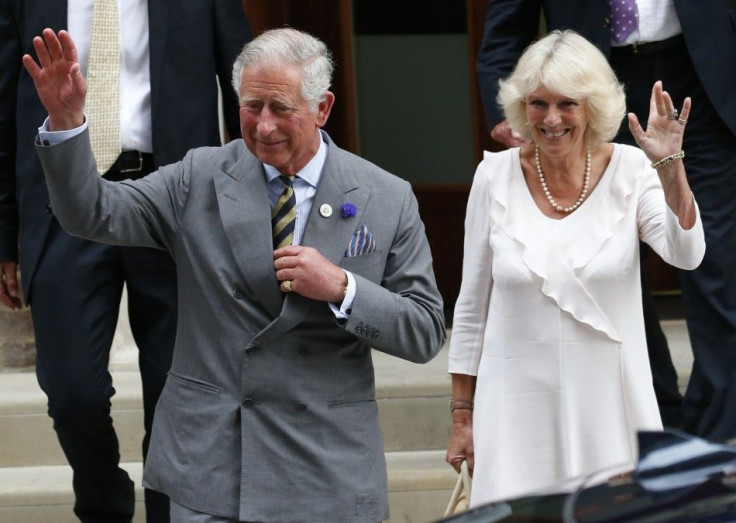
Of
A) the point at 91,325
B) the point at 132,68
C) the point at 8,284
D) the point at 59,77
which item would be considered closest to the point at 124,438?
the point at 8,284

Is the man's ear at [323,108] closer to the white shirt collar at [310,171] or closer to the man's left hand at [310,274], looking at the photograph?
the white shirt collar at [310,171]

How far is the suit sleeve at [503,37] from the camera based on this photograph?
5074 mm

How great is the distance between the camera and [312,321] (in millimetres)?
3402

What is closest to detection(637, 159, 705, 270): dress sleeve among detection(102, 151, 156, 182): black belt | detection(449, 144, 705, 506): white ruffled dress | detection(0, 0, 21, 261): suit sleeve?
detection(449, 144, 705, 506): white ruffled dress

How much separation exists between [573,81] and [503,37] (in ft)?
3.85

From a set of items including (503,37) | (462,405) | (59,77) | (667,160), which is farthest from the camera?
(503,37)

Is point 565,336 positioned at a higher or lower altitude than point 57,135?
lower

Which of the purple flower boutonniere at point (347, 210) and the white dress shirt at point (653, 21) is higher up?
the white dress shirt at point (653, 21)

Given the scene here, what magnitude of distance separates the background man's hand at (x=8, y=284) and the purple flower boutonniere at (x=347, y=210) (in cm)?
143

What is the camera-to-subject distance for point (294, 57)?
3.40m

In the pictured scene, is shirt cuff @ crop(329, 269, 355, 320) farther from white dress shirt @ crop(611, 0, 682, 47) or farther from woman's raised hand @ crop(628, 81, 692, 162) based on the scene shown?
white dress shirt @ crop(611, 0, 682, 47)

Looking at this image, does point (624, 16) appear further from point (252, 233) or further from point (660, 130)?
point (252, 233)

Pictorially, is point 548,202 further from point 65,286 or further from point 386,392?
point 386,392

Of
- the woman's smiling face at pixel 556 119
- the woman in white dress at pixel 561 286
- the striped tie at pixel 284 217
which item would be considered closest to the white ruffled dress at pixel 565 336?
the woman in white dress at pixel 561 286
